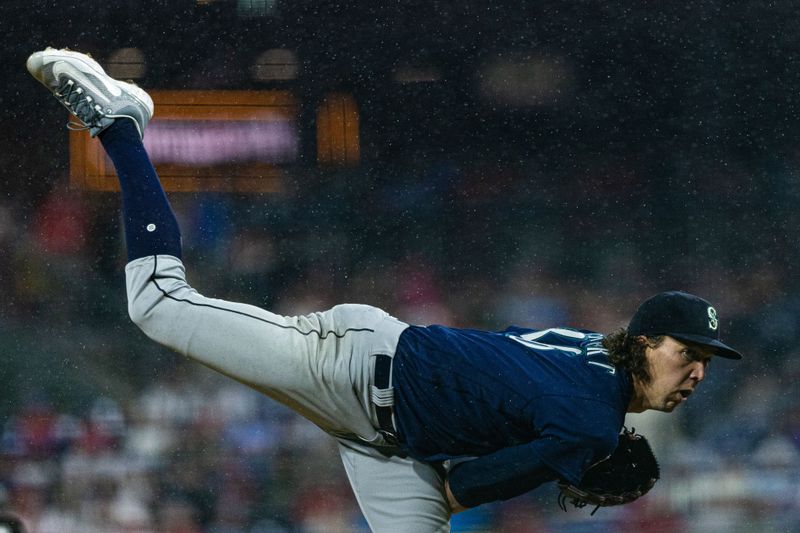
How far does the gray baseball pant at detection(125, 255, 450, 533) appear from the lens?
4.43 ft

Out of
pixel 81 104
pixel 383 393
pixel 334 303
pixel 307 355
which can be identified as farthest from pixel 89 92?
pixel 334 303

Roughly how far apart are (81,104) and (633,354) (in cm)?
89

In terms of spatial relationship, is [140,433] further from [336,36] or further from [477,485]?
[477,485]

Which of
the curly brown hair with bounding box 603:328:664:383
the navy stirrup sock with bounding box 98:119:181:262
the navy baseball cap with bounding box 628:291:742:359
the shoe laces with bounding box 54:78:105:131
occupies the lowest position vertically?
the curly brown hair with bounding box 603:328:664:383

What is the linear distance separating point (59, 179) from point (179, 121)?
406mm

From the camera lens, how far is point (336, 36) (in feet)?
10.4

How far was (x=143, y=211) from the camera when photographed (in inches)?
54.4

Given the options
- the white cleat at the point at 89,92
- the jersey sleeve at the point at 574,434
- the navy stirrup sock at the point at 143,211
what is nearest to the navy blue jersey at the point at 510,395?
the jersey sleeve at the point at 574,434

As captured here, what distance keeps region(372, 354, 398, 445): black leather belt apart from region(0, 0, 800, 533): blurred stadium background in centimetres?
145

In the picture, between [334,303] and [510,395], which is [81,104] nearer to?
[510,395]

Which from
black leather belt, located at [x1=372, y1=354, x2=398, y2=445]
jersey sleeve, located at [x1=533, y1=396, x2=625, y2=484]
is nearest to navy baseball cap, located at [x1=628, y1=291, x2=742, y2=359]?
jersey sleeve, located at [x1=533, y1=396, x2=625, y2=484]

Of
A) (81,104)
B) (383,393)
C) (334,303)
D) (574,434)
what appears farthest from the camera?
(334,303)

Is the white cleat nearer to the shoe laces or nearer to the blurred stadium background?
the shoe laces

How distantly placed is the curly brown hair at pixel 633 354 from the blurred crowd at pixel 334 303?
1.56m
